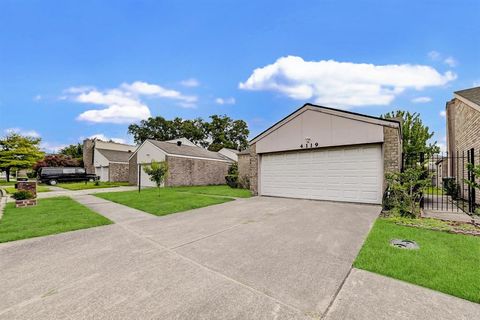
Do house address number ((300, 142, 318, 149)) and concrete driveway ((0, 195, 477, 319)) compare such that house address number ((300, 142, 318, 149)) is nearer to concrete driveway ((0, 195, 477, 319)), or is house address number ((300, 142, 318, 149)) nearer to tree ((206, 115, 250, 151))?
concrete driveway ((0, 195, 477, 319))

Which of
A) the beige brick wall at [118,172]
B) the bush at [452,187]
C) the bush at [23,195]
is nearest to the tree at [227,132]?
the beige brick wall at [118,172]

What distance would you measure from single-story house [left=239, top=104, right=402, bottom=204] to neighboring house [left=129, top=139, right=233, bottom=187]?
1014 cm

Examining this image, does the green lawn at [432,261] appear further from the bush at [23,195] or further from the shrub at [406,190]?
the bush at [23,195]

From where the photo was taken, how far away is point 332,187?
925 cm

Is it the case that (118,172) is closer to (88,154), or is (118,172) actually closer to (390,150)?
(88,154)

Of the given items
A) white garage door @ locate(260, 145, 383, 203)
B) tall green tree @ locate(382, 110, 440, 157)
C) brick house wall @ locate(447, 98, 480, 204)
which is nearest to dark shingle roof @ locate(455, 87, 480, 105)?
brick house wall @ locate(447, 98, 480, 204)

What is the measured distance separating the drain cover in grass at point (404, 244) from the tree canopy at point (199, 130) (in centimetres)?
4138

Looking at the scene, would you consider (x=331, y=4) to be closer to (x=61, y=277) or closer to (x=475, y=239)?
(x=475, y=239)

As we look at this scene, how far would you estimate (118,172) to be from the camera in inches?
1022

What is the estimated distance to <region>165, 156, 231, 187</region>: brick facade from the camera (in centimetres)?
1944

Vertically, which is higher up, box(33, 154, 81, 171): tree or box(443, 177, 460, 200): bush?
box(33, 154, 81, 171): tree

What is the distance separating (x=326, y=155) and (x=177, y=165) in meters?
14.2

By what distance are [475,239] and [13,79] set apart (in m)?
20.0

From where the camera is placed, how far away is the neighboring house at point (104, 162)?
84.2 ft
